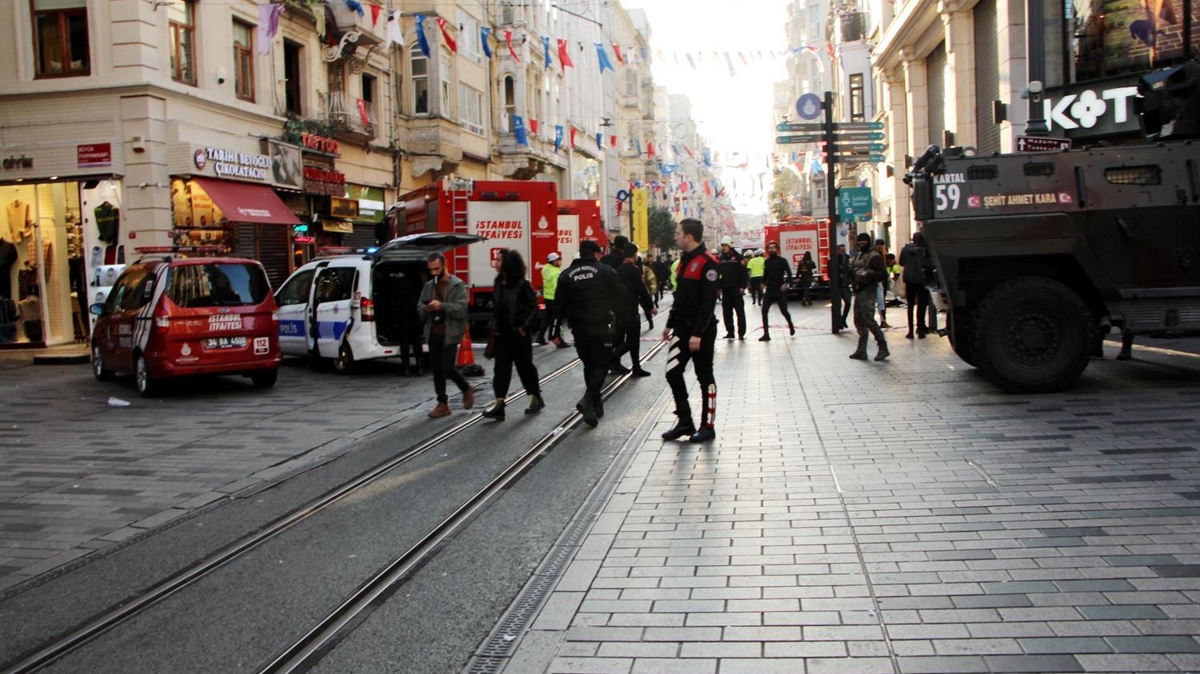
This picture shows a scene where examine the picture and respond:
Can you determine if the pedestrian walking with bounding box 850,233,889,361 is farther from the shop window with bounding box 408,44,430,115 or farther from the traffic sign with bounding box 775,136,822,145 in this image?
the shop window with bounding box 408,44,430,115

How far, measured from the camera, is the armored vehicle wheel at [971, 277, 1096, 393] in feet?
33.5

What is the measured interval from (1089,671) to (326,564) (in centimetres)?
373

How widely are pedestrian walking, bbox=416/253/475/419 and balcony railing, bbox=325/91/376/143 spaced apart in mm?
16712

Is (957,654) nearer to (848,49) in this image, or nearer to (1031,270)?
(1031,270)

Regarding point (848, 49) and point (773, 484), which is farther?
point (848, 49)

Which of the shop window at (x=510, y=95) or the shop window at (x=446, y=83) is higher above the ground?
the shop window at (x=510, y=95)

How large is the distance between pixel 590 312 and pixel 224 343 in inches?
224

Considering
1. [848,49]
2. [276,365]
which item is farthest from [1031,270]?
[848,49]

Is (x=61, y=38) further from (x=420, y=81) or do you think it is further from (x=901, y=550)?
(x=901, y=550)

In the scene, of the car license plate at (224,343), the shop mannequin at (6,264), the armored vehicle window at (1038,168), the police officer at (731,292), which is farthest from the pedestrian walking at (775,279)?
the shop mannequin at (6,264)

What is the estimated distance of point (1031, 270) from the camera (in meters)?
10.7

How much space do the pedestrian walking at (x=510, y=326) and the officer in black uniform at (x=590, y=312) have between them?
1.24 ft

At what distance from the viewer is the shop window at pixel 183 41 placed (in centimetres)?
2075

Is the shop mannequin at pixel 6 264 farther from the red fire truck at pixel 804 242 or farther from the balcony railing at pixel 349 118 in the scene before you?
the red fire truck at pixel 804 242
